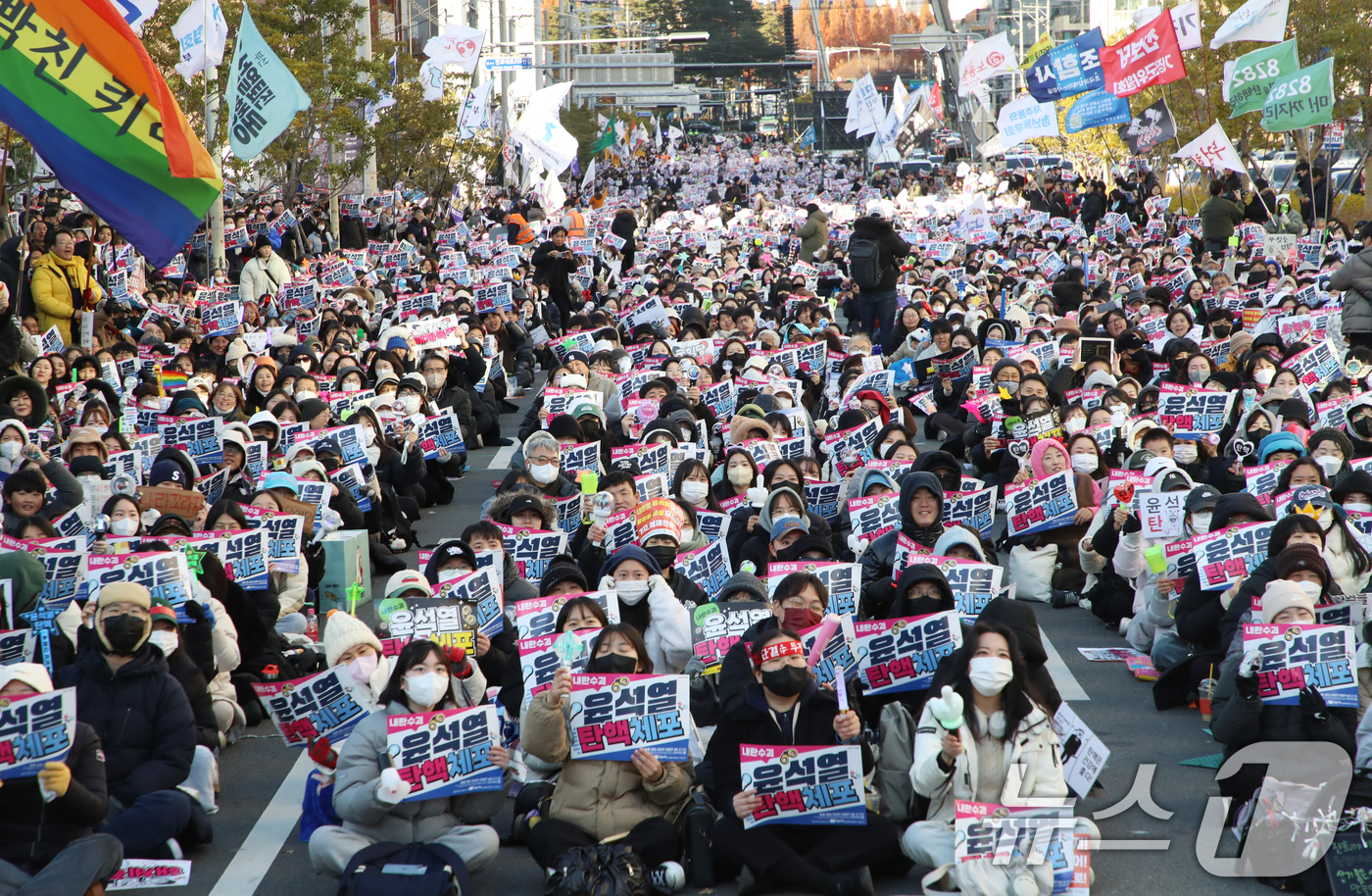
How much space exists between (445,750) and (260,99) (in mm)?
14292

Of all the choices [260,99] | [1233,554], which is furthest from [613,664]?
[260,99]

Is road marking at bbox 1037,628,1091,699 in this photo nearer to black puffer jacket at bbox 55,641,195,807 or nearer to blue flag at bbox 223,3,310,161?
black puffer jacket at bbox 55,641,195,807

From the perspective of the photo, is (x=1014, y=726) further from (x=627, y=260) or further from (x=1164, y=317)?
(x=627, y=260)

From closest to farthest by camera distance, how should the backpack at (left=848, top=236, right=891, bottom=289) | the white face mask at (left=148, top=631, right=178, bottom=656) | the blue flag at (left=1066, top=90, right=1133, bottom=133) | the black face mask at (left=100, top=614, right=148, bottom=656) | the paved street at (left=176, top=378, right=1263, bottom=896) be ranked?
the paved street at (left=176, top=378, right=1263, bottom=896), the black face mask at (left=100, top=614, right=148, bottom=656), the white face mask at (left=148, top=631, right=178, bottom=656), the backpack at (left=848, top=236, right=891, bottom=289), the blue flag at (left=1066, top=90, right=1133, bottom=133)

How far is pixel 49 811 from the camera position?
5855 mm

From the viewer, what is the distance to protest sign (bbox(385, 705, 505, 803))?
19.5 ft

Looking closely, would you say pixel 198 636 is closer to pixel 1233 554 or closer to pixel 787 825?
pixel 787 825

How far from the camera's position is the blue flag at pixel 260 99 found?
18.3 meters

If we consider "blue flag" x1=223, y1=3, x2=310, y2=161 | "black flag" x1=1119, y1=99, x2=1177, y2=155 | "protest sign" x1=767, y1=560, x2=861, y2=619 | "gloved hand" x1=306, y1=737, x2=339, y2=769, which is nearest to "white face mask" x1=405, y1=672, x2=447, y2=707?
"gloved hand" x1=306, y1=737, x2=339, y2=769

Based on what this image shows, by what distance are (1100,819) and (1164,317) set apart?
11.8 metres

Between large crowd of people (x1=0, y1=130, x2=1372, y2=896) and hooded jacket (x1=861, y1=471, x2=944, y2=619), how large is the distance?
0.03 m

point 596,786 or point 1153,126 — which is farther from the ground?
point 1153,126

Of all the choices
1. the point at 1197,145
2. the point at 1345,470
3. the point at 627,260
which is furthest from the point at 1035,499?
the point at 627,260

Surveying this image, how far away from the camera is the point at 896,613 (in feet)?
23.8
